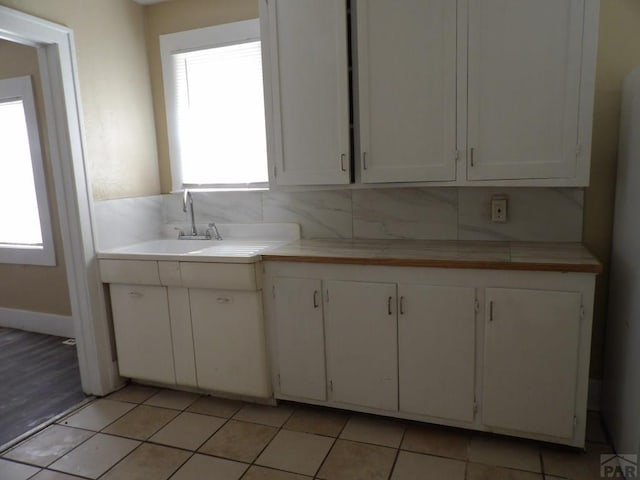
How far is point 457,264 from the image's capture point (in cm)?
202

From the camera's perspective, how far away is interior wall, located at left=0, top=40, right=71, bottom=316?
3457 millimetres

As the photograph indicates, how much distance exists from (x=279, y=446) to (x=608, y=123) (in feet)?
7.25

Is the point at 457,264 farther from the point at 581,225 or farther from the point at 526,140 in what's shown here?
the point at 581,225

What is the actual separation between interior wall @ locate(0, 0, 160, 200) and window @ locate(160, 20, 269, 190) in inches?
6.4

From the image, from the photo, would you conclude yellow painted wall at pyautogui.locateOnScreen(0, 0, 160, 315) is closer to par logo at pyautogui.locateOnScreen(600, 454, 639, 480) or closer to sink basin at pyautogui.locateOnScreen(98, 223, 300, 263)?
sink basin at pyautogui.locateOnScreen(98, 223, 300, 263)

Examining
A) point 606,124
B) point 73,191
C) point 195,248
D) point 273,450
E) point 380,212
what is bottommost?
point 273,450

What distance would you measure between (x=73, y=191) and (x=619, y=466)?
296 centimetres

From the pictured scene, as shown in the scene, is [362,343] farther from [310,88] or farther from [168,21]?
[168,21]

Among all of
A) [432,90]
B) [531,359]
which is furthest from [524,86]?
[531,359]

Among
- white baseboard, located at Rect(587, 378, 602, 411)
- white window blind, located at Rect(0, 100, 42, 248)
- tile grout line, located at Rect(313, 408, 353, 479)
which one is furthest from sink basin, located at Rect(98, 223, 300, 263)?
white baseboard, located at Rect(587, 378, 602, 411)

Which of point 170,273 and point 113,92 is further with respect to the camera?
point 113,92

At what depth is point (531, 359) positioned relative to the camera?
1.99 metres

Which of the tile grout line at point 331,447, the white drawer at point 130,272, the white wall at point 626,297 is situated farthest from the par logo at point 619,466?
the white drawer at point 130,272

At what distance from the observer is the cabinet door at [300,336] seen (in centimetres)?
234
